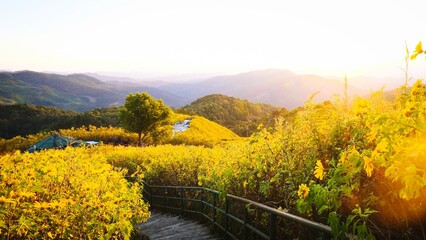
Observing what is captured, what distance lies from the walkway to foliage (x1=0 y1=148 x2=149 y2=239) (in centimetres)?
345

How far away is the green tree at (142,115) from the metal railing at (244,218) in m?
33.0

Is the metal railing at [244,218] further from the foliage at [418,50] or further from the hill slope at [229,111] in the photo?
the hill slope at [229,111]

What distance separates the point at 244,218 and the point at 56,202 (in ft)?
11.0

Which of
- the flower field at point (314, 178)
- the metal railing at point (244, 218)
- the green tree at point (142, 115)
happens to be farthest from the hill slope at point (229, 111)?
the flower field at point (314, 178)

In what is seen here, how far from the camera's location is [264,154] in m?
→ 6.78

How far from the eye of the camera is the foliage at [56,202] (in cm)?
479

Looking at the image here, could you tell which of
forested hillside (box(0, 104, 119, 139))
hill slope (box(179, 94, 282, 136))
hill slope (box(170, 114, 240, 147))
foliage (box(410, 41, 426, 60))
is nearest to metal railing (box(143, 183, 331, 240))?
foliage (box(410, 41, 426, 60))

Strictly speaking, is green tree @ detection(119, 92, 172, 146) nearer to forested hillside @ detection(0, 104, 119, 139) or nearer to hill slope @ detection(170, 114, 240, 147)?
hill slope @ detection(170, 114, 240, 147)

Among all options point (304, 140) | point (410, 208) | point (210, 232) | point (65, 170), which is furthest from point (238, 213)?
point (410, 208)

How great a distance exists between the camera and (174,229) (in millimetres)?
10805

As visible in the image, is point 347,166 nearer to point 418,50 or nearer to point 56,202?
point 418,50

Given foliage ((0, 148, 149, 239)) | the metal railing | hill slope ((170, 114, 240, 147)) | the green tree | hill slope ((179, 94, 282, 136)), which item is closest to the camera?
foliage ((0, 148, 149, 239))

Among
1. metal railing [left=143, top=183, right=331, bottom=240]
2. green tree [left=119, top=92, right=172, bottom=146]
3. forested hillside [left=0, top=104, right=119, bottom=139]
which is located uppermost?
metal railing [left=143, top=183, right=331, bottom=240]

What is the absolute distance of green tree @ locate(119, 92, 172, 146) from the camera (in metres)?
48.5
